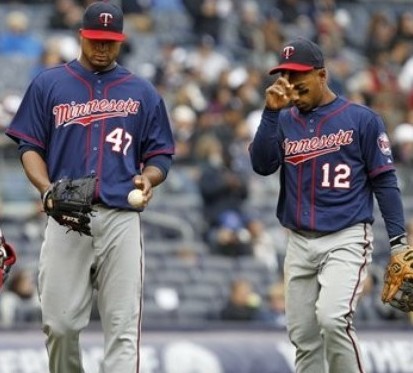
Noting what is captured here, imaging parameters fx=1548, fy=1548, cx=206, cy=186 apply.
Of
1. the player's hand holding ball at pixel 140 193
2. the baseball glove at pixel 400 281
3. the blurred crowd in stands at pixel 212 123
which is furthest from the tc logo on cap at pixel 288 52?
the blurred crowd in stands at pixel 212 123

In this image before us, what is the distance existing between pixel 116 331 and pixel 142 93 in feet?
4.02

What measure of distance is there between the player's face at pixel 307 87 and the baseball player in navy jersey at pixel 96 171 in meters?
0.74

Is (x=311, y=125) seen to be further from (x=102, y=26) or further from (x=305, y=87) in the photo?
(x=102, y=26)

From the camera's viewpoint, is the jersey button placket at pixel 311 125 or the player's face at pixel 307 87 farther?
the jersey button placket at pixel 311 125

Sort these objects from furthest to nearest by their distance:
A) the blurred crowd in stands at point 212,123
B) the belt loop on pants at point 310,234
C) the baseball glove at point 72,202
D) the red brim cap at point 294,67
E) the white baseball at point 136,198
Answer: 1. the blurred crowd in stands at point 212,123
2. the belt loop on pants at point 310,234
3. the red brim cap at point 294,67
4. the white baseball at point 136,198
5. the baseball glove at point 72,202

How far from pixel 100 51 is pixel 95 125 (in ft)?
1.22

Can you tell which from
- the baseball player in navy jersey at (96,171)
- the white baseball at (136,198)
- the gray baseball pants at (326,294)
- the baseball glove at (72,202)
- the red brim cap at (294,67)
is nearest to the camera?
the baseball glove at (72,202)

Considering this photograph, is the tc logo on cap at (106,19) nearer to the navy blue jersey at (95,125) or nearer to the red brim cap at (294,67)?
the navy blue jersey at (95,125)

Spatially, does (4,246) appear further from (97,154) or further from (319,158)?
(319,158)

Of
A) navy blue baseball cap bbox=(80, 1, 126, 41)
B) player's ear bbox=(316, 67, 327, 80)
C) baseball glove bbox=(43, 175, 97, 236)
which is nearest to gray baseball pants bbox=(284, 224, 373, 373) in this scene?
player's ear bbox=(316, 67, 327, 80)

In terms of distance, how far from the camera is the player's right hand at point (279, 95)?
7.88 metres

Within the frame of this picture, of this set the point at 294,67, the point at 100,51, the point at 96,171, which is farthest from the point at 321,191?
the point at 100,51

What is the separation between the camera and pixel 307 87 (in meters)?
8.09

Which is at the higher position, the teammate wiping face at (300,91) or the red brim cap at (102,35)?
the red brim cap at (102,35)
